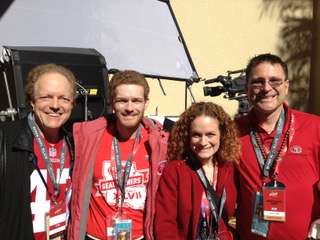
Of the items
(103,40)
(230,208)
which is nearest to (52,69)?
(230,208)

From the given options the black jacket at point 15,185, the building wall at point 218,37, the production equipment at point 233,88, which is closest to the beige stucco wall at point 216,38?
the building wall at point 218,37

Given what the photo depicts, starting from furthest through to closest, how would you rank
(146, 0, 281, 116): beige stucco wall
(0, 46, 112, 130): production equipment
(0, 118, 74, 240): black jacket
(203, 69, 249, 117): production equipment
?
(146, 0, 281, 116): beige stucco wall, (203, 69, 249, 117): production equipment, (0, 46, 112, 130): production equipment, (0, 118, 74, 240): black jacket

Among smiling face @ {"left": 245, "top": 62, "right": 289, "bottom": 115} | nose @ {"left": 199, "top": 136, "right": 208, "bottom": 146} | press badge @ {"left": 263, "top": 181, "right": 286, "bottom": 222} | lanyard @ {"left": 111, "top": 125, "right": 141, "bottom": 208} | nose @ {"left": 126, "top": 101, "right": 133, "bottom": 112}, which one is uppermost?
smiling face @ {"left": 245, "top": 62, "right": 289, "bottom": 115}

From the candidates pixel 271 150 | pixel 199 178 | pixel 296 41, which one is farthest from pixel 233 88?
pixel 296 41

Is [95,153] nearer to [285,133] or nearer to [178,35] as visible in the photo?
[285,133]

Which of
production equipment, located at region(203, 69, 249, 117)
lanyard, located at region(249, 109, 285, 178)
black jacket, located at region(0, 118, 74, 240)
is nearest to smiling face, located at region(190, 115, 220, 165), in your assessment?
lanyard, located at region(249, 109, 285, 178)

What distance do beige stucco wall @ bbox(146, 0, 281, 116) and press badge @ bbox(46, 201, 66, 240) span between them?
3.61 metres

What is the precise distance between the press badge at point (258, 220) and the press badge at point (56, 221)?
1017mm

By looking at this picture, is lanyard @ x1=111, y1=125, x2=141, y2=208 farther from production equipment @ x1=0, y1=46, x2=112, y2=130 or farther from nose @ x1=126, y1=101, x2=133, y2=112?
production equipment @ x1=0, y1=46, x2=112, y2=130

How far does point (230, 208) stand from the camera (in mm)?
2197

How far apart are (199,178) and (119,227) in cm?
49

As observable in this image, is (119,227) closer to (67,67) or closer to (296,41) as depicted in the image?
(67,67)

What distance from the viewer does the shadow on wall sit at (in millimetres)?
7318

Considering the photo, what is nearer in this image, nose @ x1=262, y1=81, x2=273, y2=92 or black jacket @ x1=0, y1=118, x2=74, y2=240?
black jacket @ x1=0, y1=118, x2=74, y2=240
